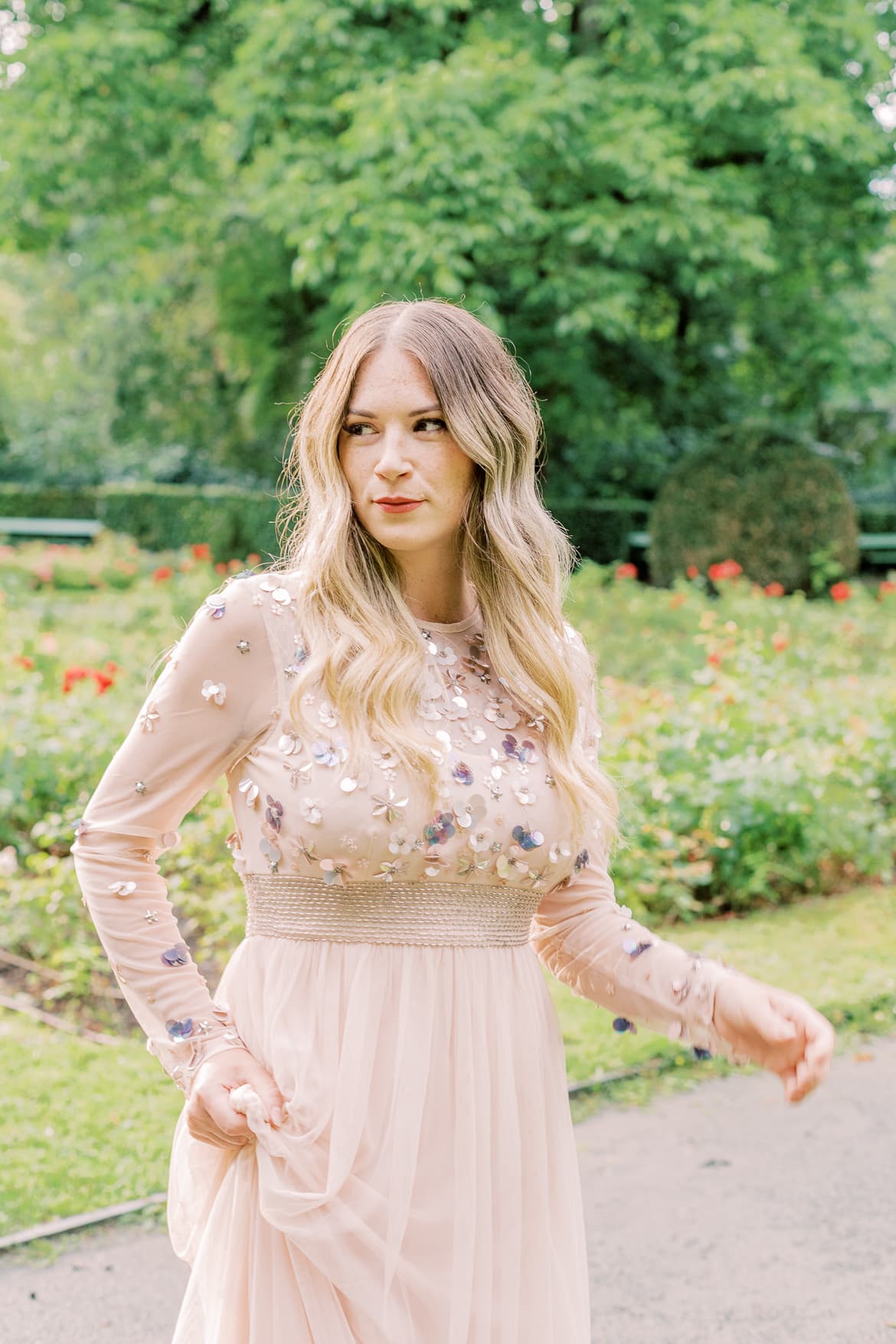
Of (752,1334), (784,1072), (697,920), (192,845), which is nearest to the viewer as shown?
(784,1072)

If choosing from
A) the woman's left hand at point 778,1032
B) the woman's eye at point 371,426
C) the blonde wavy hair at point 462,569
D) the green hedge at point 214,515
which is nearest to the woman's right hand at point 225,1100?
the blonde wavy hair at point 462,569

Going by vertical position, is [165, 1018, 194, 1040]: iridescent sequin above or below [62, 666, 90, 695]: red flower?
above

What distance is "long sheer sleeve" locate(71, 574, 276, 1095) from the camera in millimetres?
1741

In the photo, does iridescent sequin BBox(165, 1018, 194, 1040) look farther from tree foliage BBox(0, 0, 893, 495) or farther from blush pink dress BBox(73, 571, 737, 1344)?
tree foliage BBox(0, 0, 893, 495)

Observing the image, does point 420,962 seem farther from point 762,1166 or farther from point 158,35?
point 158,35

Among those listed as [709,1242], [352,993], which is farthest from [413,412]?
[709,1242]

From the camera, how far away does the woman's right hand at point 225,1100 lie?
1685 millimetres

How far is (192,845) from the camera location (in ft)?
16.5

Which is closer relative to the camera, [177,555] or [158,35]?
[158,35]

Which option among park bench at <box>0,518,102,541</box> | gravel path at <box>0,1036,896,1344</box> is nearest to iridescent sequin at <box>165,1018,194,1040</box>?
gravel path at <box>0,1036,896,1344</box>

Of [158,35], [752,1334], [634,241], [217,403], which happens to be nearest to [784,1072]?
[752,1334]

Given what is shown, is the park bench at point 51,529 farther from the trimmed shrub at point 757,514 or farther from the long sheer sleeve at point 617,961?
the long sheer sleeve at point 617,961

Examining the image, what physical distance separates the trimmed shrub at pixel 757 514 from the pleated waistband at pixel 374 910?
13.4 m

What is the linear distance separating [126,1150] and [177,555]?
15.1m
